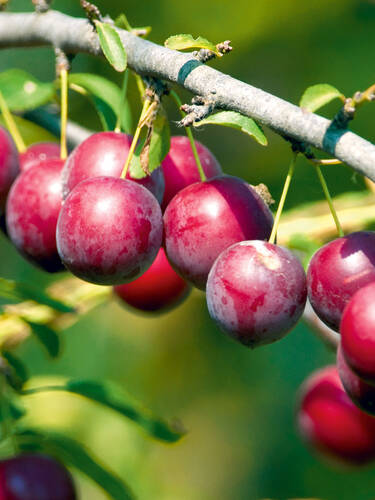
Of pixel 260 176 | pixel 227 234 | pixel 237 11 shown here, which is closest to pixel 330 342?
pixel 227 234

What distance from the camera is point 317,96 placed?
1053 millimetres

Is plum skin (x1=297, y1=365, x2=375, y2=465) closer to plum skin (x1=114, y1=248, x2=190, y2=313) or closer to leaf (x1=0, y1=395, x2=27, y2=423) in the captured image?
plum skin (x1=114, y1=248, x2=190, y2=313)

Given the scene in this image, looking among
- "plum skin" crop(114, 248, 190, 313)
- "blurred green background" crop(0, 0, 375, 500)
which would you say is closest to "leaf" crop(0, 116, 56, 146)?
"blurred green background" crop(0, 0, 375, 500)

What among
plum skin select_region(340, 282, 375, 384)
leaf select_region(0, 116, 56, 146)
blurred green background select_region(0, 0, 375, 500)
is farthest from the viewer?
blurred green background select_region(0, 0, 375, 500)

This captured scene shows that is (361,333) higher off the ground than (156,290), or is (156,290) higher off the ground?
(361,333)

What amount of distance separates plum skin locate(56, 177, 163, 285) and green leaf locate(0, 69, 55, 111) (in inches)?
16.9

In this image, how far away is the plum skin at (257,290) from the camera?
3.43 ft

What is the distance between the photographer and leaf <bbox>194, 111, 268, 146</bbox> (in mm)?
1040

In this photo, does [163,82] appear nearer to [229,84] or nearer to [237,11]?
[229,84]

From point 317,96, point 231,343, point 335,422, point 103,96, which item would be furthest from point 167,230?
point 231,343

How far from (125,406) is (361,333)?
80cm

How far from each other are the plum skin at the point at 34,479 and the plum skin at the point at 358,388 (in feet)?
2.07

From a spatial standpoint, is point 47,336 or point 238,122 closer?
point 238,122

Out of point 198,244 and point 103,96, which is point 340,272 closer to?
point 198,244
